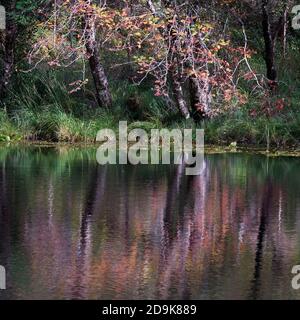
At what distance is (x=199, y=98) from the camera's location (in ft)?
76.3

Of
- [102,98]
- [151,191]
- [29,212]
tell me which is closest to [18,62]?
[102,98]

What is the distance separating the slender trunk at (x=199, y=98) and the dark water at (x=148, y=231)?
511cm

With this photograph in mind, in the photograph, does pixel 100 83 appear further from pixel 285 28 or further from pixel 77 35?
pixel 285 28

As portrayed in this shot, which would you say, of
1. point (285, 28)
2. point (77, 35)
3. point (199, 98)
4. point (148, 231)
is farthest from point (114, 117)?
point (148, 231)

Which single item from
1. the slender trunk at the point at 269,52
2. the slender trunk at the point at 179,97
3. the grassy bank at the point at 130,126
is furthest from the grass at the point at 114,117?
the slender trunk at the point at 269,52

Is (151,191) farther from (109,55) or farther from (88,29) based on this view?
(109,55)

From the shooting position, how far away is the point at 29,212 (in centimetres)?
1247

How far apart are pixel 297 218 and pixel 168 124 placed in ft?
38.2

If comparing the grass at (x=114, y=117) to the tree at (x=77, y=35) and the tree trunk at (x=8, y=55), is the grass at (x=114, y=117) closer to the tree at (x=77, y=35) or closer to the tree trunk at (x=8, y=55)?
the tree trunk at (x=8, y=55)

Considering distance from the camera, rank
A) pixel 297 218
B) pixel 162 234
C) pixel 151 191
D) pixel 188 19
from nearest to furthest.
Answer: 1. pixel 162 234
2. pixel 297 218
3. pixel 151 191
4. pixel 188 19

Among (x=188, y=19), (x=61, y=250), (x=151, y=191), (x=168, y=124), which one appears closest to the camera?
(x=61, y=250)

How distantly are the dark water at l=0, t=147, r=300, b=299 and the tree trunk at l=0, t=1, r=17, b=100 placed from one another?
7644 millimetres

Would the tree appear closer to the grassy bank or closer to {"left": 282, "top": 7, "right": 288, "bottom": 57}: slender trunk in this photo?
the grassy bank
